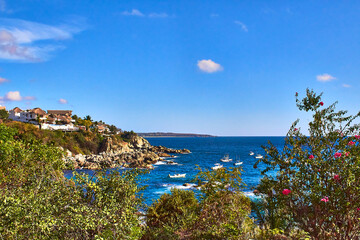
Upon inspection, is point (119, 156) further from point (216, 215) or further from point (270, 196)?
point (270, 196)

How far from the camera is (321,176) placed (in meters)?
6.06

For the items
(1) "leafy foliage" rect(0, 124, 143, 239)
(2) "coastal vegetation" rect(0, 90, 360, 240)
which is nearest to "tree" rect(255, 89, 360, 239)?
(2) "coastal vegetation" rect(0, 90, 360, 240)

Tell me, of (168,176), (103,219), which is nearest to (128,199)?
(103,219)

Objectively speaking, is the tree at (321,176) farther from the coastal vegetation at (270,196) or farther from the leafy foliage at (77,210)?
the leafy foliage at (77,210)

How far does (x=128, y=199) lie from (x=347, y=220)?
520 cm

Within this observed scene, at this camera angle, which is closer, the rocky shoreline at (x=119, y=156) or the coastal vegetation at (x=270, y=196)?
the coastal vegetation at (x=270, y=196)

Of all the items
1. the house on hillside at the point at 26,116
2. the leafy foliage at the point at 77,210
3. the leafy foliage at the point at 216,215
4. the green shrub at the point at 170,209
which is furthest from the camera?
the house on hillside at the point at 26,116

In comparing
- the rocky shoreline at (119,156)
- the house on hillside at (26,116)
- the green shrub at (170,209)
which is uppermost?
the house on hillside at (26,116)

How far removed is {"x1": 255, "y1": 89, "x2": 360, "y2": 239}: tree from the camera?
5750 mm

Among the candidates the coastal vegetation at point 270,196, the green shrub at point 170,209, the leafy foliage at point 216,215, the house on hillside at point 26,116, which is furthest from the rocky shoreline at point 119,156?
the coastal vegetation at point 270,196

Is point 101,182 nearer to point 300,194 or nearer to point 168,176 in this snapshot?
point 300,194

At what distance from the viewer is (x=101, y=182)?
6.21 meters

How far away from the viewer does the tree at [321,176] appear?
575 centimetres

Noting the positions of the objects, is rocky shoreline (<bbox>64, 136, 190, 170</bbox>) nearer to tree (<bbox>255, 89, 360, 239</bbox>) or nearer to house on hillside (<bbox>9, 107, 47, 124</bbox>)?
house on hillside (<bbox>9, 107, 47, 124</bbox>)
